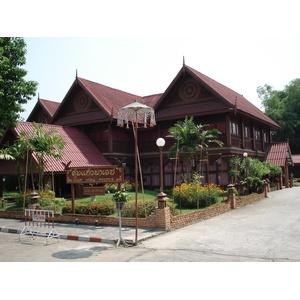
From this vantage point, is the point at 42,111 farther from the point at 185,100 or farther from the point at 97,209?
the point at 97,209

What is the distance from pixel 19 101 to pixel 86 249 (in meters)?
13.8

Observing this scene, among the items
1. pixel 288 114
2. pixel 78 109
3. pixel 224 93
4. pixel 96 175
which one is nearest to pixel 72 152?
pixel 78 109

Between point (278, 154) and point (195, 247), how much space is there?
25080mm

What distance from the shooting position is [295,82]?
53000mm

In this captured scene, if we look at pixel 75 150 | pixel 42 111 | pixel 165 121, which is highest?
pixel 42 111

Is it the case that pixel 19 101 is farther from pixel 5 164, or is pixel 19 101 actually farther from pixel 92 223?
pixel 92 223

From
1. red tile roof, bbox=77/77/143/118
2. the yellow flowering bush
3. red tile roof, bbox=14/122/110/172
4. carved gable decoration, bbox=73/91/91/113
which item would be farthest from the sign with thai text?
carved gable decoration, bbox=73/91/91/113

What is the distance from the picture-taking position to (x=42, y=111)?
34781 millimetres

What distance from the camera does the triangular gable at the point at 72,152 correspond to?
66.5 feet

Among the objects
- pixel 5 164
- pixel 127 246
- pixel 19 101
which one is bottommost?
pixel 127 246

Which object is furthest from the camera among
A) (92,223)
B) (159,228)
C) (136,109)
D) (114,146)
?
(114,146)

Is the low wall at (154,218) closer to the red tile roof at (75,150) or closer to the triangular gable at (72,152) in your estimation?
the triangular gable at (72,152)

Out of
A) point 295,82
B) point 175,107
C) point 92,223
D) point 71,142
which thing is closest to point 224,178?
point 175,107

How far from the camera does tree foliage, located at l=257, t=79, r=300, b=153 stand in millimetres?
48656
